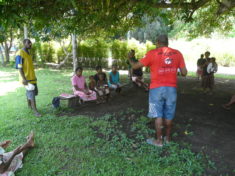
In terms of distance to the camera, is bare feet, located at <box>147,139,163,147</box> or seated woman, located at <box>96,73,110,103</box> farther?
seated woman, located at <box>96,73,110,103</box>

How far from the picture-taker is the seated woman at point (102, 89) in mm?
7223

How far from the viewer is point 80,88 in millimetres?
6996

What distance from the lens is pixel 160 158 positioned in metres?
3.69

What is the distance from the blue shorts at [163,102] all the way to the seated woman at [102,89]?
338 centimetres

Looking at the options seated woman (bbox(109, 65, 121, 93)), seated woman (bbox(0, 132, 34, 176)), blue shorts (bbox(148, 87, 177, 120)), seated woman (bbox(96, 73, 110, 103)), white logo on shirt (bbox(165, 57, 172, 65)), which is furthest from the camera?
seated woman (bbox(109, 65, 121, 93))

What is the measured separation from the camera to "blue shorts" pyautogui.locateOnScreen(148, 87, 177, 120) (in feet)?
12.7

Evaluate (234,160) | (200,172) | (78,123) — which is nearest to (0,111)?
(78,123)

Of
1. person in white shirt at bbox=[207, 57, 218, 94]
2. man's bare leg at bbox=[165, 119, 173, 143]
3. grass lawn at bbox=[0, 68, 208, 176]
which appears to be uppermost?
A: person in white shirt at bbox=[207, 57, 218, 94]

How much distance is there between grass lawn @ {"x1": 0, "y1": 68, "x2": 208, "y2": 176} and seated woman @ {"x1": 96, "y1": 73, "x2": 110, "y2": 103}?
1.35m

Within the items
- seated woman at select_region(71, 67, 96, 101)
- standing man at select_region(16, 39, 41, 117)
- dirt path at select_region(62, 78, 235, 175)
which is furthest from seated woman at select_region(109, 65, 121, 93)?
standing man at select_region(16, 39, 41, 117)

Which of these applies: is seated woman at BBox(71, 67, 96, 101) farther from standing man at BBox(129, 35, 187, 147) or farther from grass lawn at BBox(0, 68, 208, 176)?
standing man at BBox(129, 35, 187, 147)

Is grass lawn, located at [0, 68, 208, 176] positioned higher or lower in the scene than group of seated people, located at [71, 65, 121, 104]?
lower

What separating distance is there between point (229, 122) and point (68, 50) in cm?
1582

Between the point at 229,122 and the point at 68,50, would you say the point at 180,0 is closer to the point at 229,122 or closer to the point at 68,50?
the point at 229,122
